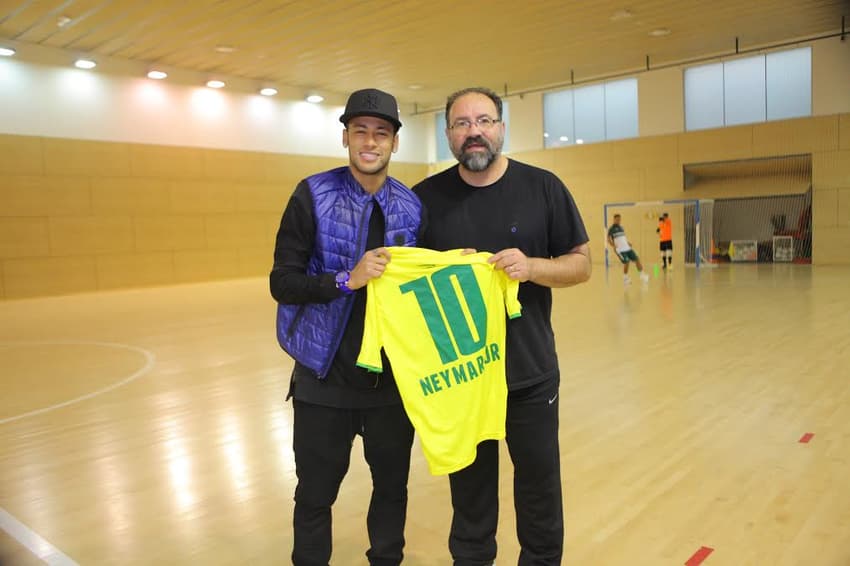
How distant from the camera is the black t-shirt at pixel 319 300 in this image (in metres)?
2.29

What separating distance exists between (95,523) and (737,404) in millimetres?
4350

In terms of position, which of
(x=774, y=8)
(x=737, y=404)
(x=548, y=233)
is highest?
(x=774, y=8)

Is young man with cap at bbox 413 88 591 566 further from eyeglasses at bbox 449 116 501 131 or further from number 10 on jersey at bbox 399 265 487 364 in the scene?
number 10 on jersey at bbox 399 265 487 364

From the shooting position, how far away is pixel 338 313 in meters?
2.36

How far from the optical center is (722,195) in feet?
63.5

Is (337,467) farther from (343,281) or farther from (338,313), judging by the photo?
(343,281)

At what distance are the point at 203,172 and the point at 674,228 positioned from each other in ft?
45.4

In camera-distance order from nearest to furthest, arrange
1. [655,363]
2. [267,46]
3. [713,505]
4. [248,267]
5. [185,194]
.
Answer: [713,505] → [655,363] → [267,46] → [185,194] → [248,267]

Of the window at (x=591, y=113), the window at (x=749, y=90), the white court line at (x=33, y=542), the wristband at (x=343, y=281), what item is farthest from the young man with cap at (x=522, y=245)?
the window at (x=591, y=113)

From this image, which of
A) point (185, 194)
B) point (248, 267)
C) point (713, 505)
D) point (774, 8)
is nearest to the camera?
point (713, 505)

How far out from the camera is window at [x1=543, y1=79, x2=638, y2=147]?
830 inches

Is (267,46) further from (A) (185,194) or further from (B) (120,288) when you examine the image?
(B) (120,288)

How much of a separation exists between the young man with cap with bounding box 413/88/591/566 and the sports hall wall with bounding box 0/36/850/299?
16227 mm

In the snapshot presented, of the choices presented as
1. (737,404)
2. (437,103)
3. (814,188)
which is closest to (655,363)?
(737,404)
